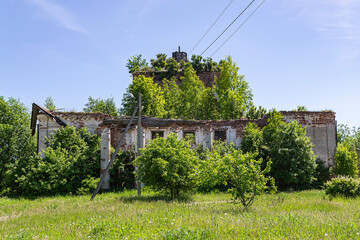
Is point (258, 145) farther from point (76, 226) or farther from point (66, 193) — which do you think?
point (76, 226)

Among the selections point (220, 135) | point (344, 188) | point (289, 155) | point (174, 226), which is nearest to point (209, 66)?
point (220, 135)

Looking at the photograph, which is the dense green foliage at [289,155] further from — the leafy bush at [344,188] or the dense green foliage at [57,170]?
the dense green foliage at [57,170]

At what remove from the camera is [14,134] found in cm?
2711

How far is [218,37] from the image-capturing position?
563 inches

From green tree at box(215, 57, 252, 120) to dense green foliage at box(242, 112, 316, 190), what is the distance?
27.7ft

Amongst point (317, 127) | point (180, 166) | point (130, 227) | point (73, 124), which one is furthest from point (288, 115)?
point (130, 227)

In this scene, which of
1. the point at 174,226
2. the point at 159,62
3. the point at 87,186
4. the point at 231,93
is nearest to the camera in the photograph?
the point at 174,226

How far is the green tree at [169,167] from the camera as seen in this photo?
15.2 metres

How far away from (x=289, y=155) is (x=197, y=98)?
52.0 feet

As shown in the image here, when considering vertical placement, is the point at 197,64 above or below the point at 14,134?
above

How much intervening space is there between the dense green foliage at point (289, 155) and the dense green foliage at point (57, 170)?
1180 centimetres

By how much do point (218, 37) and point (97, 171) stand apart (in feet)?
41.4

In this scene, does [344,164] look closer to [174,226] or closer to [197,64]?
[174,226]

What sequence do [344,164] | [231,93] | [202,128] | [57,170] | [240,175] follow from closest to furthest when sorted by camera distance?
[240,175], [57,170], [344,164], [202,128], [231,93]
